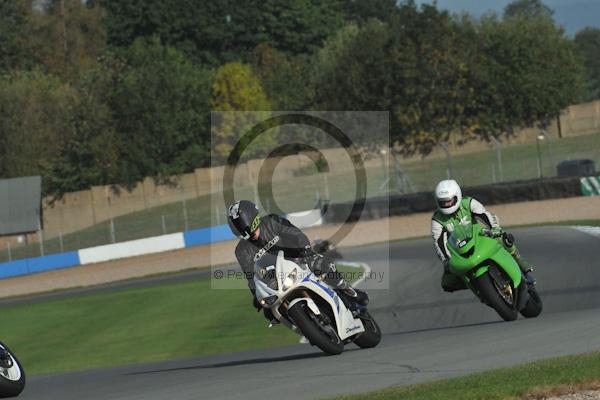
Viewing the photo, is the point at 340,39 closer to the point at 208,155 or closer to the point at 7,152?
the point at 208,155

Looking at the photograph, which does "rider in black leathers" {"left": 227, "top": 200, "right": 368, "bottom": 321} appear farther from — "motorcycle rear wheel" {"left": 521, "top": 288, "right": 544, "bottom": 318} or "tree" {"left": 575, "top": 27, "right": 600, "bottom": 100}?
"tree" {"left": 575, "top": 27, "right": 600, "bottom": 100}

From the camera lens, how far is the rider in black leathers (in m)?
11.8

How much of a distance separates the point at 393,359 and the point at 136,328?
1322cm

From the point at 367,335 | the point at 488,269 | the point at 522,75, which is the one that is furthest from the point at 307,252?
the point at 522,75

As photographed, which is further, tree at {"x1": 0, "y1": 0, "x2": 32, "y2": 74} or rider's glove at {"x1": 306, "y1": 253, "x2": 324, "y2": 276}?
tree at {"x1": 0, "y1": 0, "x2": 32, "y2": 74}

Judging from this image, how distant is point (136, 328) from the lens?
77.2 feet

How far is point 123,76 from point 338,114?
15.7 m

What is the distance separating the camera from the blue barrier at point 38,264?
45.2m

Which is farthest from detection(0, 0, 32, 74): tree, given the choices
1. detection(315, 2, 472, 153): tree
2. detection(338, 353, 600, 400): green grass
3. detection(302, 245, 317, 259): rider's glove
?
detection(338, 353, 600, 400): green grass

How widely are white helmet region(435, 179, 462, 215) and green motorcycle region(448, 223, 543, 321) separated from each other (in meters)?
0.30

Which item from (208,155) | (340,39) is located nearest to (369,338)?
(208,155)

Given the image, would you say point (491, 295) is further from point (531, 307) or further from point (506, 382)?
point (506, 382)

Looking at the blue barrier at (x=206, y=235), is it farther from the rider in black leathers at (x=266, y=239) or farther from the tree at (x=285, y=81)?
the rider in black leathers at (x=266, y=239)

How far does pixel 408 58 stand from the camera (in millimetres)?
67312
